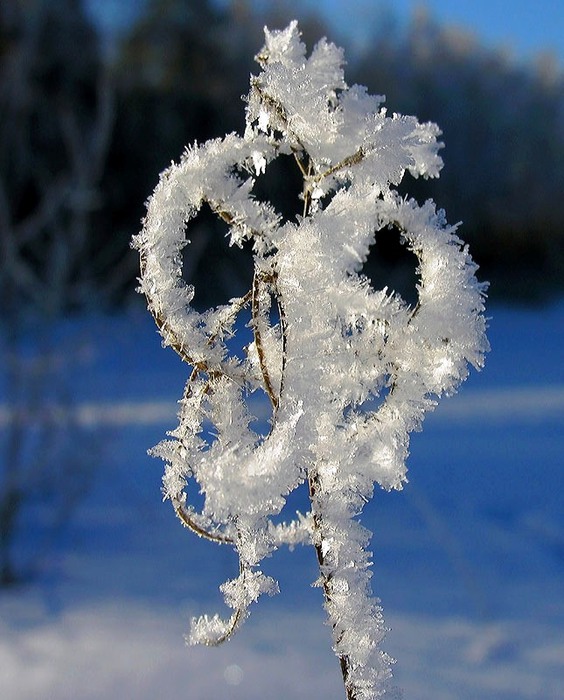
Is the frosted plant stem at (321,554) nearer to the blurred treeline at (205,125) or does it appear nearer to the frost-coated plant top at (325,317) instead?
the frost-coated plant top at (325,317)

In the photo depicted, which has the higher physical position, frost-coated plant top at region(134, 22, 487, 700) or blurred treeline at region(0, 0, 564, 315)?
blurred treeline at region(0, 0, 564, 315)

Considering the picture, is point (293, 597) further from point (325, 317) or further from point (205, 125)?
point (205, 125)

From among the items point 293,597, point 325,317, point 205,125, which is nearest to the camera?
point 325,317

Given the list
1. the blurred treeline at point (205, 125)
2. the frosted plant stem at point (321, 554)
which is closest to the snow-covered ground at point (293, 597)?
the blurred treeline at point (205, 125)

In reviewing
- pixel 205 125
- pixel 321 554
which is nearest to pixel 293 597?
pixel 321 554

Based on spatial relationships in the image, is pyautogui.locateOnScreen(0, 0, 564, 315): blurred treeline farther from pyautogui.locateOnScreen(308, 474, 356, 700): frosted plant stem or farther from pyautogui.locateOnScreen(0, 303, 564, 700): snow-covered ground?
pyautogui.locateOnScreen(308, 474, 356, 700): frosted plant stem

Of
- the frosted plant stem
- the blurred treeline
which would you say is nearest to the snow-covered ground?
the blurred treeline

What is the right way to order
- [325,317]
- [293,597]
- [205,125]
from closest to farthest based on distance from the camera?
[325,317]
[293,597]
[205,125]

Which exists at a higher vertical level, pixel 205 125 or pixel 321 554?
pixel 205 125
